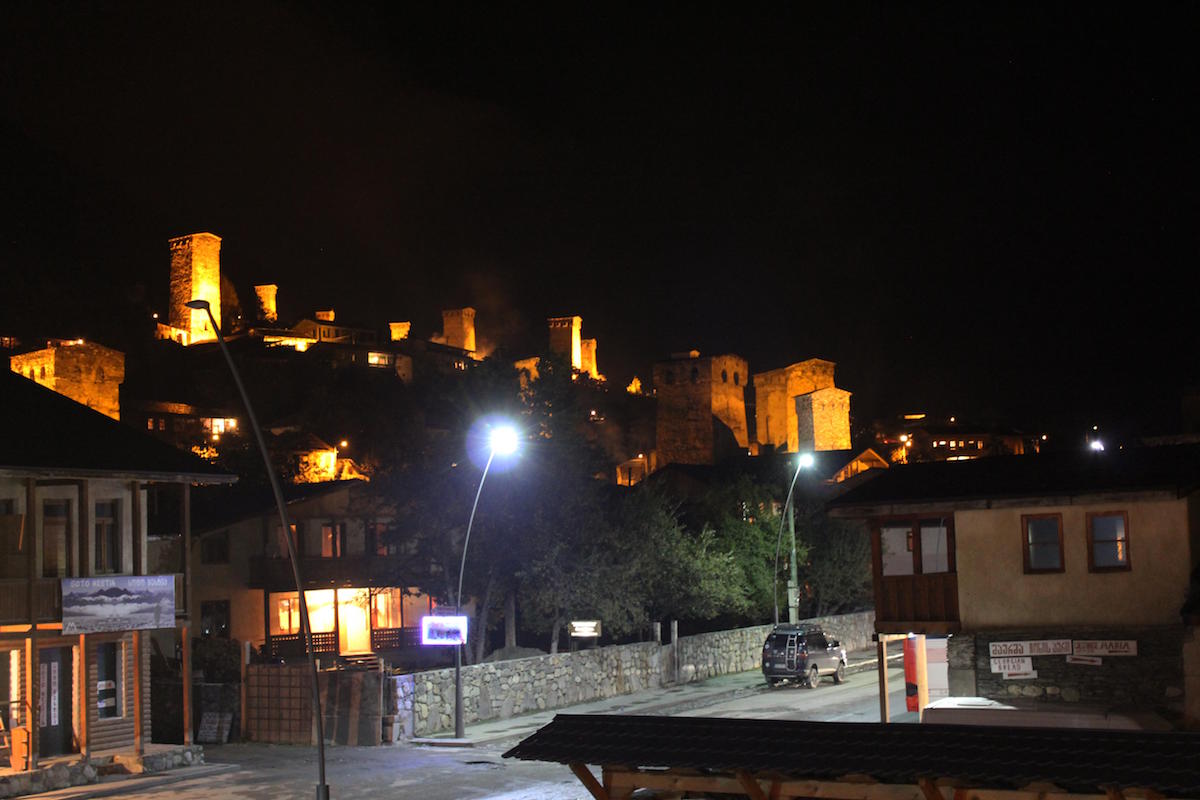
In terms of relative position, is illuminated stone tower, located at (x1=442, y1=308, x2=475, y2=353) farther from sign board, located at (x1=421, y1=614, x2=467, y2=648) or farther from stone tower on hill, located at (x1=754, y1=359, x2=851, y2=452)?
sign board, located at (x1=421, y1=614, x2=467, y2=648)

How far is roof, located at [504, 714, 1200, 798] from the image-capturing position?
10.4 m

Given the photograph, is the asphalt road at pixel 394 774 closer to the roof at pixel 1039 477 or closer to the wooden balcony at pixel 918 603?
the wooden balcony at pixel 918 603

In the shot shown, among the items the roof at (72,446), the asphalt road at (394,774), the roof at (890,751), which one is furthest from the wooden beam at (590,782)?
the roof at (72,446)

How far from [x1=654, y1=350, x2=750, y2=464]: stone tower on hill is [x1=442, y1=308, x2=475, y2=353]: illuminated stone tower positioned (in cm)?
3827

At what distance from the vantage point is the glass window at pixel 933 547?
2914 centimetres

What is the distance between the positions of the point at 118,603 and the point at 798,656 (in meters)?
21.6

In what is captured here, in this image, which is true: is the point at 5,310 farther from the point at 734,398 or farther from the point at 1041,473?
the point at 1041,473

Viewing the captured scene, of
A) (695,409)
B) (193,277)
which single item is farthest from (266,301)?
(695,409)

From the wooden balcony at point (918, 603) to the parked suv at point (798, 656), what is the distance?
11.2 metres

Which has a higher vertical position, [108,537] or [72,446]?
[72,446]

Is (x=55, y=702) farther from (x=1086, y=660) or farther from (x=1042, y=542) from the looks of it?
(x=1086, y=660)

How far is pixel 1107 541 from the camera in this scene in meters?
26.5

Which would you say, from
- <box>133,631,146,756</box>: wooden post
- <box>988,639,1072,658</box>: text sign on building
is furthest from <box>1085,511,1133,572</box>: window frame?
<box>133,631,146,756</box>: wooden post

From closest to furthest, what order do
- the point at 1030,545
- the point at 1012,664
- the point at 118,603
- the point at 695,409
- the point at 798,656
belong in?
1. the point at 1012,664
2. the point at 118,603
3. the point at 1030,545
4. the point at 798,656
5. the point at 695,409
